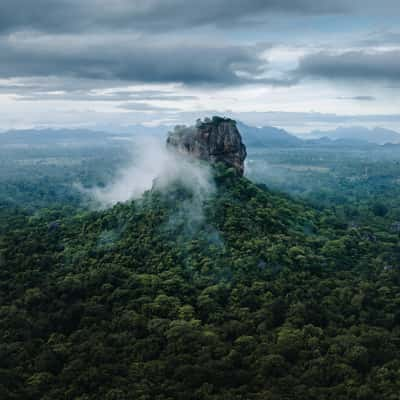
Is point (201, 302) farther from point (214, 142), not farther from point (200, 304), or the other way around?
point (214, 142)

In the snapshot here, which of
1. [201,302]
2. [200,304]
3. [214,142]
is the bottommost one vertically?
[200,304]

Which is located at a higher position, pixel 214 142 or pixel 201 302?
pixel 214 142

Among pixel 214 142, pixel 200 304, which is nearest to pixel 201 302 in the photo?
pixel 200 304

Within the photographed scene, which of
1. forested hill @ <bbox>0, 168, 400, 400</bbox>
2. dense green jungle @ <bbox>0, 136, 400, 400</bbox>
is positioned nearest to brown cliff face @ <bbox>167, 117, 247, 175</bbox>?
dense green jungle @ <bbox>0, 136, 400, 400</bbox>

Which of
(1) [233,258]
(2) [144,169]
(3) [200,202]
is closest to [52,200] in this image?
(2) [144,169]

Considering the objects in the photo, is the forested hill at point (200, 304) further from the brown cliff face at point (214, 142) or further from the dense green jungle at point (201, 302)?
the brown cliff face at point (214, 142)

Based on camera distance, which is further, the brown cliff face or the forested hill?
the brown cliff face

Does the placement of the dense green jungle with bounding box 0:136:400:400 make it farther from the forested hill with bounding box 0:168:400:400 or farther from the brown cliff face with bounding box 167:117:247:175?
the brown cliff face with bounding box 167:117:247:175
